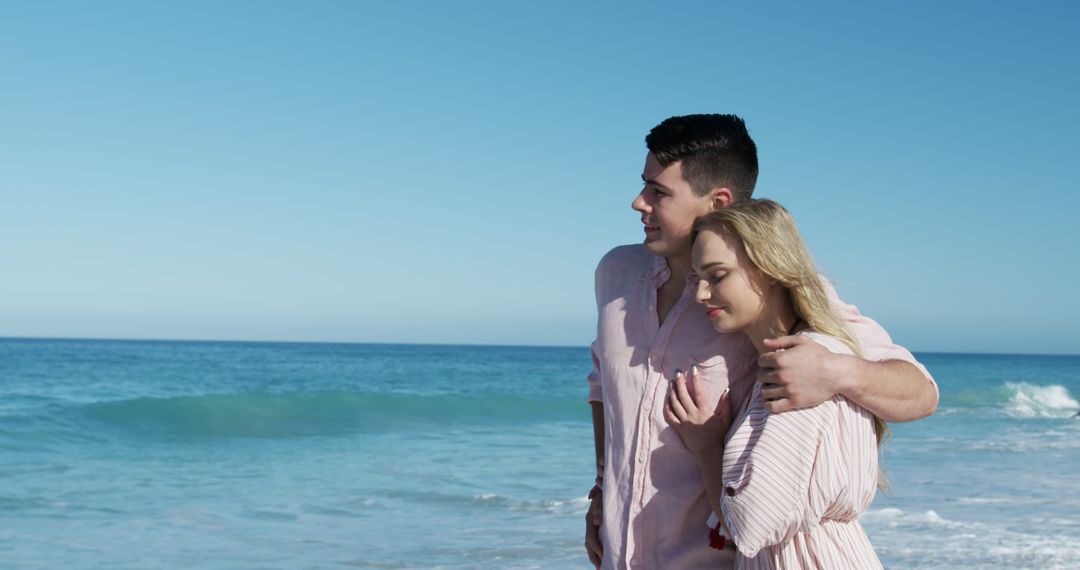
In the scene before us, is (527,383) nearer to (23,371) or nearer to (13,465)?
(23,371)

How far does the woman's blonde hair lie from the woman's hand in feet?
0.91

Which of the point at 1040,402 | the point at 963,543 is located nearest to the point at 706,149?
the point at 963,543

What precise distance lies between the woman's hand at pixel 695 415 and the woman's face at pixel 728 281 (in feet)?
0.51

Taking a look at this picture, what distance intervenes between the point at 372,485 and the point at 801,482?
27.5 ft

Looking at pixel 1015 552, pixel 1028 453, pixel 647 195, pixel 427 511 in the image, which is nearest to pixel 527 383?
pixel 1028 453

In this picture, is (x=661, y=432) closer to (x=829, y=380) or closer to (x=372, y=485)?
(x=829, y=380)

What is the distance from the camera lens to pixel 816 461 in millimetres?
2186

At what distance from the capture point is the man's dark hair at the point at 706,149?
2.41m

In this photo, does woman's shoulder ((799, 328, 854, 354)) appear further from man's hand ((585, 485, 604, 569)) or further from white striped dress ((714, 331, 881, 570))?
man's hand ((585, 485, 604, 569))

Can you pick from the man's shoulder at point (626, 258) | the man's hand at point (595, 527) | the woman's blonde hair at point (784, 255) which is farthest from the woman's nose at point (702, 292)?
the man's hand at point (595, 527)

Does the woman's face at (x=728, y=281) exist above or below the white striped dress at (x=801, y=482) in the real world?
above

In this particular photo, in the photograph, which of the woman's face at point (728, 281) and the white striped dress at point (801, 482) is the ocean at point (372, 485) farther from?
the woman's face at point (728, 281)

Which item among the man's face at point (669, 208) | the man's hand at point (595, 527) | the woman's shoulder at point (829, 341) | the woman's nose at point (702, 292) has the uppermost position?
the man's face at point (669, 208)

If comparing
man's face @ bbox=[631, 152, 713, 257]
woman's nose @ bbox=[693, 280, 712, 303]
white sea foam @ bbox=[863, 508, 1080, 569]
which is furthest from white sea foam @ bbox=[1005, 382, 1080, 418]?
woman's nose @ bbox=[693, 280, 712, 303]
